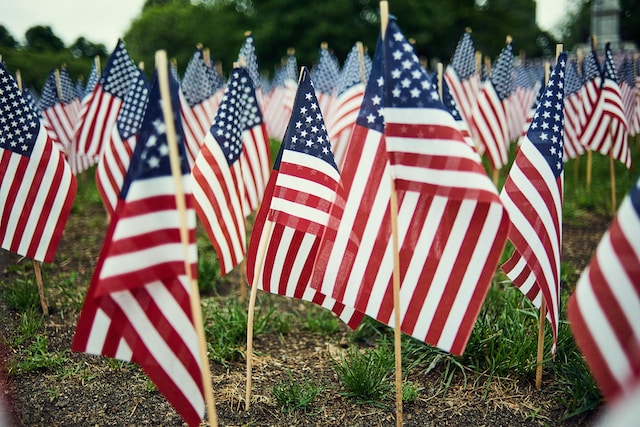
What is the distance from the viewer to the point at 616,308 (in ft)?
7.50

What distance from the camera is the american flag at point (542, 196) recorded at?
3416 mm

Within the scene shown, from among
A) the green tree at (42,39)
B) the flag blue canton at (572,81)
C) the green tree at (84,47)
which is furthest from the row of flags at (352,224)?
the green tree at (84,47)

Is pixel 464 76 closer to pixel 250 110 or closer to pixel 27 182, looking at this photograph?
pixel 250 110

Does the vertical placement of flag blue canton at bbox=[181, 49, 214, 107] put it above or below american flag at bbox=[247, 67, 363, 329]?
above

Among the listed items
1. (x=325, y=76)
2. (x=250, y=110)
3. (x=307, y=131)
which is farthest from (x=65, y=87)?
(x=307, y=131)

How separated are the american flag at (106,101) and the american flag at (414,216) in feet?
17.5

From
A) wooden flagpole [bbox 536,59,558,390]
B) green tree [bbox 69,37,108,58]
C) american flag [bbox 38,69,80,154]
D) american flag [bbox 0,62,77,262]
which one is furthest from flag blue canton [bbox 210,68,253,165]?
green tree [bbox 69,37,108,58]

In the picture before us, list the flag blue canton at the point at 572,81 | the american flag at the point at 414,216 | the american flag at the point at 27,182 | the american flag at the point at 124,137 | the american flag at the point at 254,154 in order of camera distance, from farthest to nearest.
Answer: the flag blue canton at the point at 572,81, the american flag at the point at 124,137, the american flag at the point at 254,154, the american flag at the point at 27,182, the american flag at the point at 414,216

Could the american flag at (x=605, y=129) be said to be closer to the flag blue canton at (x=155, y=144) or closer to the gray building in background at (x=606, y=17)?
the flag blue canton at (x=155, y=144)

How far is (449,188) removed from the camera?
281cm

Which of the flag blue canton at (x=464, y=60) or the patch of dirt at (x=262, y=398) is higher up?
the flag blue canton at (x=464, y=60)

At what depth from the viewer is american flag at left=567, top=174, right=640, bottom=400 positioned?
7.34ft

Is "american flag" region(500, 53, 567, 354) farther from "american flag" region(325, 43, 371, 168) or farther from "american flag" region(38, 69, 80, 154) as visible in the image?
"american flag" region(38, 69, 80, 154)

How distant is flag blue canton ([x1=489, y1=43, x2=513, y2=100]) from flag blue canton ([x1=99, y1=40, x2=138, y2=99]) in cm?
508
